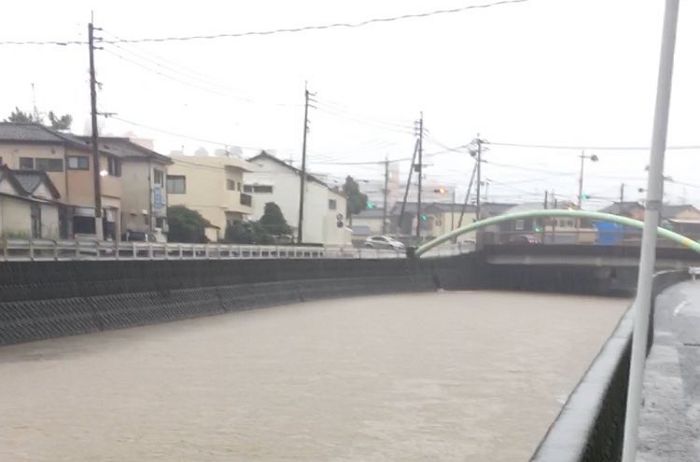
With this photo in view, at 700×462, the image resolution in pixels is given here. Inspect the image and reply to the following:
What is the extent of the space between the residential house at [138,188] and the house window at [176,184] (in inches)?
174

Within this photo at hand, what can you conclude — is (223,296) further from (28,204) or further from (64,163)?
(64,163)

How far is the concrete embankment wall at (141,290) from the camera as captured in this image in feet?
37.9

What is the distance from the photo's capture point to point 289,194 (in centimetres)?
4169

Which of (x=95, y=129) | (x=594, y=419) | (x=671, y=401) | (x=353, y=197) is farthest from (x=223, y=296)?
(x=353, y=197)

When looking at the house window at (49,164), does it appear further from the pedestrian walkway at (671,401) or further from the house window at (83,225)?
the pedestrian walkway at (671,401)

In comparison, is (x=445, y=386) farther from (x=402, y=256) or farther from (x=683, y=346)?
(x=402, y=256)

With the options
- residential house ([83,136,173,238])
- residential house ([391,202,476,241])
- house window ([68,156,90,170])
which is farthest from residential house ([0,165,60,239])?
residential house ([391,202,476,241])

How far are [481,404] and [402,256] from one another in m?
24.4

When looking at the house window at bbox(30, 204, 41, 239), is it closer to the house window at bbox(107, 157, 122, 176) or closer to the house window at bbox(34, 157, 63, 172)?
the house window at bbox(34, 157, 63, 172)

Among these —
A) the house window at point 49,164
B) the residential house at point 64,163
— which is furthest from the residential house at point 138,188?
the house window at point 49,164

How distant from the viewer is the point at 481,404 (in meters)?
8.06

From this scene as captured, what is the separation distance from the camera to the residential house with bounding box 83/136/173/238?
2830 centimetres

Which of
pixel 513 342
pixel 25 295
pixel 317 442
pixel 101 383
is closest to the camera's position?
pixel 317 442

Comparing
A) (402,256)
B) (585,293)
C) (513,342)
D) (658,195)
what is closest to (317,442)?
(658,195)
